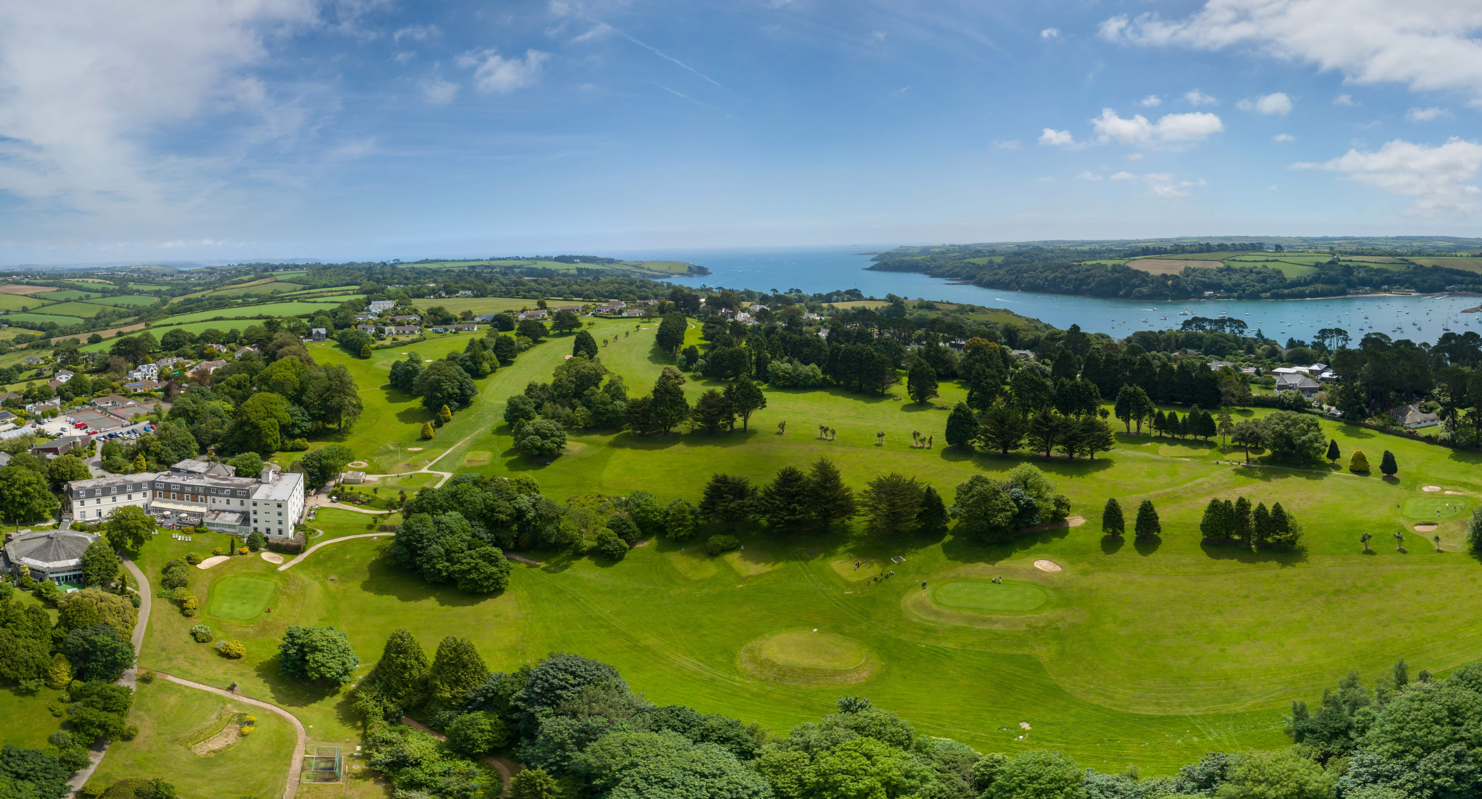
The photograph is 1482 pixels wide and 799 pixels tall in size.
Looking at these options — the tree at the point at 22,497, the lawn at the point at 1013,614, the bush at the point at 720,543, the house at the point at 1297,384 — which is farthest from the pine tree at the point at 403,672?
the house at the point at 1297,384

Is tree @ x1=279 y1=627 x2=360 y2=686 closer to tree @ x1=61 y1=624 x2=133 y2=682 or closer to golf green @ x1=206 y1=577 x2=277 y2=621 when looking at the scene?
tree @ x1=61 y1=624 x2=133 y2=682

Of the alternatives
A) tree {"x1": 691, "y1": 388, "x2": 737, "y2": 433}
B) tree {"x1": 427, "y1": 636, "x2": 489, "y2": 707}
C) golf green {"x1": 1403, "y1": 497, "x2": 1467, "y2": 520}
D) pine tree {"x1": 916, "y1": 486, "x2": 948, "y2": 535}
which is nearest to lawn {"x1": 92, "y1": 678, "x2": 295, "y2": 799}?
tree {"x1": 427, "y1": 636, "x2": 489, "y2": 707}

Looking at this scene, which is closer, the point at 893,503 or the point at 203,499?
the point at 893,503

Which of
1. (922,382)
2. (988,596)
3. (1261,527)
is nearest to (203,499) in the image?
(988,596)

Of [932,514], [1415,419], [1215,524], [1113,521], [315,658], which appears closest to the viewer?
[315,658]

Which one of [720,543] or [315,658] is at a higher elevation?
[720,543]

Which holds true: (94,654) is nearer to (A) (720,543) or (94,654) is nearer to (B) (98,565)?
(B) (98,565)

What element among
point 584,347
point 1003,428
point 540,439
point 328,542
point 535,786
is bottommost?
point 535,786
